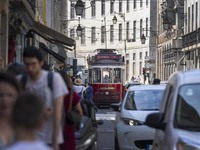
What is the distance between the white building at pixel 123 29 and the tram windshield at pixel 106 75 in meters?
34.3

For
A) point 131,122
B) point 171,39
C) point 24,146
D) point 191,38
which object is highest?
point 171,39

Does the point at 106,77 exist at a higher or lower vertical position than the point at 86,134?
higher

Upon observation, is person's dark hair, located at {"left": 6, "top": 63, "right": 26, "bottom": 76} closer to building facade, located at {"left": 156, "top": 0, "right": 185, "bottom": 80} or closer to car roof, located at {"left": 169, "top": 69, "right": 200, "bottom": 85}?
car roof, located at {"left": 169, "top": 69, "right": 200, "bottom": 85}

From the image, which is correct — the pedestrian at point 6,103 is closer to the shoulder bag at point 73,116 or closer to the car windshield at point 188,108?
the shoulder bag at point 73,116

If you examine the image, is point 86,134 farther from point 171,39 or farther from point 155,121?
point 171,39

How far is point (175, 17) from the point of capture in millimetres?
65438

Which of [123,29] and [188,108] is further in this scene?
[123,29]

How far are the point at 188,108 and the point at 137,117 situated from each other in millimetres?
5885

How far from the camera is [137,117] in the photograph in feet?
45.6

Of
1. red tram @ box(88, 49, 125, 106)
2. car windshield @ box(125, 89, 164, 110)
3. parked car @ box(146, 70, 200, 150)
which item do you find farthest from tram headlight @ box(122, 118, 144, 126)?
red tram @ box(88, 49, 125, 106)

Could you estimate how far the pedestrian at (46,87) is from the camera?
6707 mm

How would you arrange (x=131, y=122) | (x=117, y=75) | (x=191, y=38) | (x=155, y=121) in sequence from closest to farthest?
(x=155, y=121)
(x=131, y=122)
(x=117, y=75)
(x=191, y=38)

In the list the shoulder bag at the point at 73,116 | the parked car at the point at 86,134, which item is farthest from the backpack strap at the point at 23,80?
the parked car at the point at 86,134

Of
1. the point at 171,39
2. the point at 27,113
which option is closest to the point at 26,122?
the point at 27,113
